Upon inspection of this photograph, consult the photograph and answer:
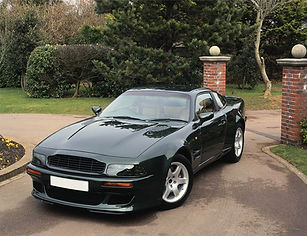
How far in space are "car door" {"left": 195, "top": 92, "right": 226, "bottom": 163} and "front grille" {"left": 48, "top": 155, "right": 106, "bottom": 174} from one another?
1847 millimetres

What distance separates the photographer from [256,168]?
22.7ft

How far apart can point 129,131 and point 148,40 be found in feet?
37.1

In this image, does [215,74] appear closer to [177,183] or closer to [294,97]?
[294,97]

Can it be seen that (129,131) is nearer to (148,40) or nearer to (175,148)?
(175,148)

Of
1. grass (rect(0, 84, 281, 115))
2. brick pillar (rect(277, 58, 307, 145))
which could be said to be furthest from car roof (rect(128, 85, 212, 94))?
grass (rect(0, 84, 281, 115))

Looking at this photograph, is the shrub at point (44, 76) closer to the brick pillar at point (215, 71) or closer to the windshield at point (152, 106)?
the brick pillar at point (215, 71)

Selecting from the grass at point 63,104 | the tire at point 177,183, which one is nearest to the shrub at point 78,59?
the grass at point 63,104

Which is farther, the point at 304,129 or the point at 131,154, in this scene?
the point at 304,129

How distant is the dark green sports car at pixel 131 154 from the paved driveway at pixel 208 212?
22cm

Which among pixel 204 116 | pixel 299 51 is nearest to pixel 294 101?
pixel 299 51

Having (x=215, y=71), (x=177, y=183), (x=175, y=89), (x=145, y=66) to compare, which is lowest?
(x=177, y=183)

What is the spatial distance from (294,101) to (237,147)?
181 cm

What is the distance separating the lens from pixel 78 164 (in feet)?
14.7

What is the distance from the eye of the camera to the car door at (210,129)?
19.2 ft
